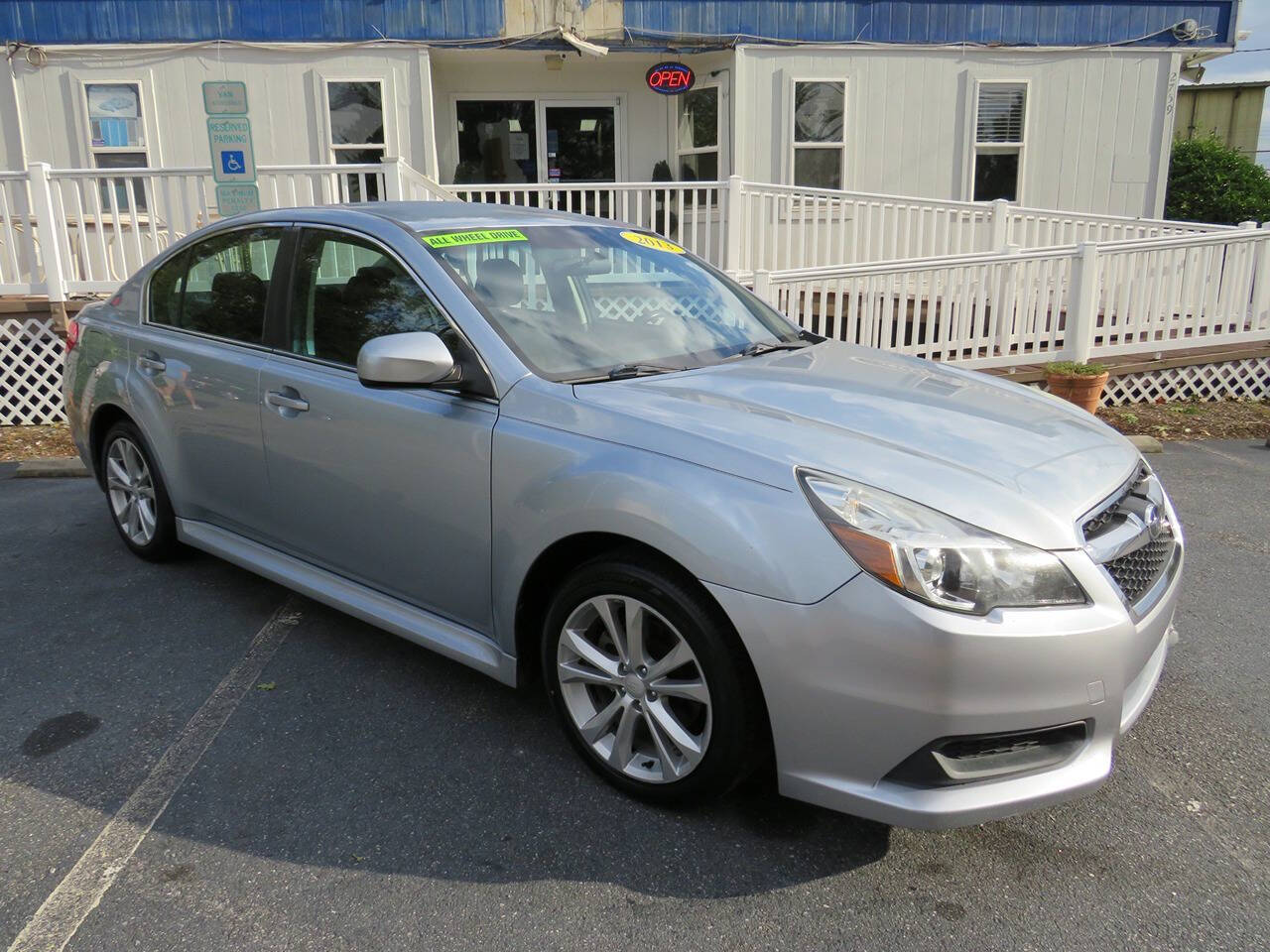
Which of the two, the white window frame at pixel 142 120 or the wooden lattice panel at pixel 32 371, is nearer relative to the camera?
the wooden lattice panel at pixel 32 371

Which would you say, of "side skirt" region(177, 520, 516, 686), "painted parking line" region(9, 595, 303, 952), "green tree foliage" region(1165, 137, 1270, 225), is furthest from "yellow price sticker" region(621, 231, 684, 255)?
"green tree foliage" region(1165, 137, 1270, 225)

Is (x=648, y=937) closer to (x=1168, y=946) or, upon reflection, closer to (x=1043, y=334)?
(x=1168, y=946)

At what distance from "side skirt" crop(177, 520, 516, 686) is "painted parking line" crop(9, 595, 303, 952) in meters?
0.35

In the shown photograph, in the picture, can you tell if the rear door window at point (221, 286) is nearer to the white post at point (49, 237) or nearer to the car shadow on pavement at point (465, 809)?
the car shadow on pavement at point (465, 809)

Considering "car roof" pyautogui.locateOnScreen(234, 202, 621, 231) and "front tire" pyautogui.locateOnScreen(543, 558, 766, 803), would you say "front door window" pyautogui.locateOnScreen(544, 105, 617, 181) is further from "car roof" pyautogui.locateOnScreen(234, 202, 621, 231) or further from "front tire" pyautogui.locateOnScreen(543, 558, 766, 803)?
"front tire" pyautogui.locateOnScreen(543, 558, 766, 803)

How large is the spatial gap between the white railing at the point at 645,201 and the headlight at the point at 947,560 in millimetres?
6424

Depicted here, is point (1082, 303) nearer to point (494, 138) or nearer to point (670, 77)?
point (670, 77)

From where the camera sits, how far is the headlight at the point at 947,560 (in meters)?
2.27

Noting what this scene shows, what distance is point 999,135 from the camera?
1207 centimetres

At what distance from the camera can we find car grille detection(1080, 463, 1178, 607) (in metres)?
2.50

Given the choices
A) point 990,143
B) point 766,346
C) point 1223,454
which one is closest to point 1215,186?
point 990,143

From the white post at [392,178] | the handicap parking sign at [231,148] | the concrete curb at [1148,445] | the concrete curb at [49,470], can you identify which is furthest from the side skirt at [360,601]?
the concrete curb at [1148,445]

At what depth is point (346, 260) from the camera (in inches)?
142

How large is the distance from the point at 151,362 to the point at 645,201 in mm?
8339
